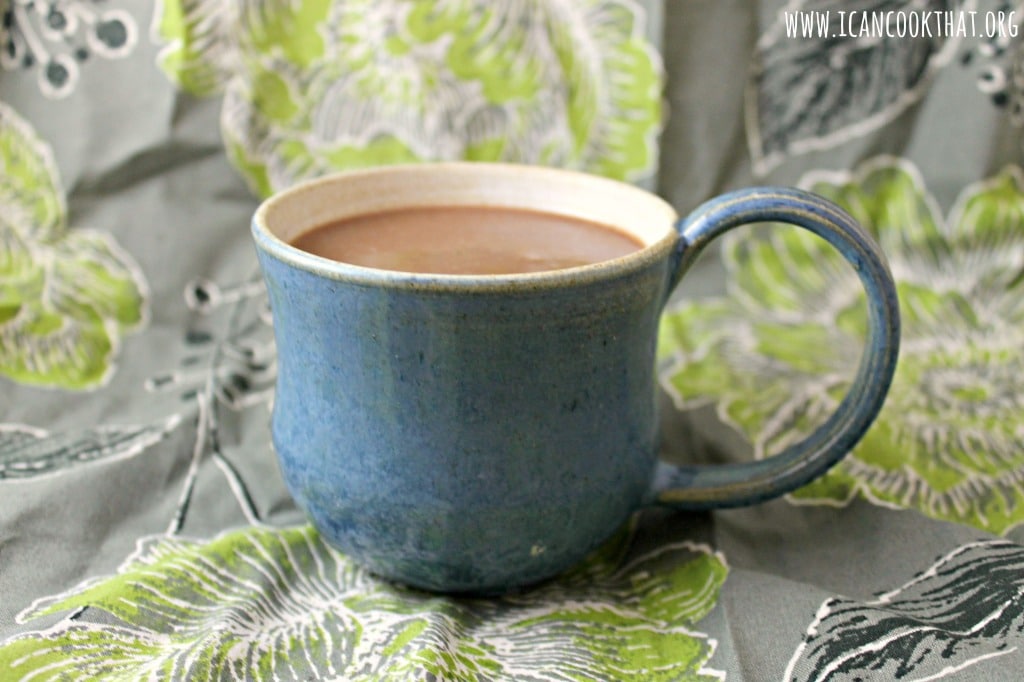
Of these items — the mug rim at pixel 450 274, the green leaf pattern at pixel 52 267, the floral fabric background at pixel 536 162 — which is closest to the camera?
the mug rim at pixel 450 274

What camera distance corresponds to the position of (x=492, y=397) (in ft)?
1.36

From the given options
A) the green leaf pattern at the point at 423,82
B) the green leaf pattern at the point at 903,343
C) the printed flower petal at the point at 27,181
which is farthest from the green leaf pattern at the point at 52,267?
the green leaf pattern at the point at 903,343

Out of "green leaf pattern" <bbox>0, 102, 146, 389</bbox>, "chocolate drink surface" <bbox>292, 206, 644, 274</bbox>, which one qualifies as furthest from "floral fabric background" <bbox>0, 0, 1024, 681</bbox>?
"chocolate drink surface" <bbox>292, 206, 644, 274</bbox>

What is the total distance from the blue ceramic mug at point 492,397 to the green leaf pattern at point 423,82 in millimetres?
246

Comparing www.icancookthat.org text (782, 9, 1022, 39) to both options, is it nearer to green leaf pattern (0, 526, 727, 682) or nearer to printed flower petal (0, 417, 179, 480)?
green leaf pattern (0, 526, 727, 682)

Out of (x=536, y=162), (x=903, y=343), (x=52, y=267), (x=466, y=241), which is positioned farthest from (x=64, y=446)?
(x=903, y=343)

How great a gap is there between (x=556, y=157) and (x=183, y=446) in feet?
1.14

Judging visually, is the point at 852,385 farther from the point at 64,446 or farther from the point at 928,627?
the point at 64,446

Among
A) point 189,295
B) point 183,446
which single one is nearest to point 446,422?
point 183,446

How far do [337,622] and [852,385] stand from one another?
0.90 feet

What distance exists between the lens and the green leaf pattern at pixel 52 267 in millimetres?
681

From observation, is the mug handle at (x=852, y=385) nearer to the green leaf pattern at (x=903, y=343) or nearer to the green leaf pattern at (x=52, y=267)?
the green leaf pattern at (x=903, y=343)

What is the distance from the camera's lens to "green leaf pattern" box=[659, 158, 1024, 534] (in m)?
0.60

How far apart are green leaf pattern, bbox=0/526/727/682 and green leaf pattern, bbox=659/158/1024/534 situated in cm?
14
